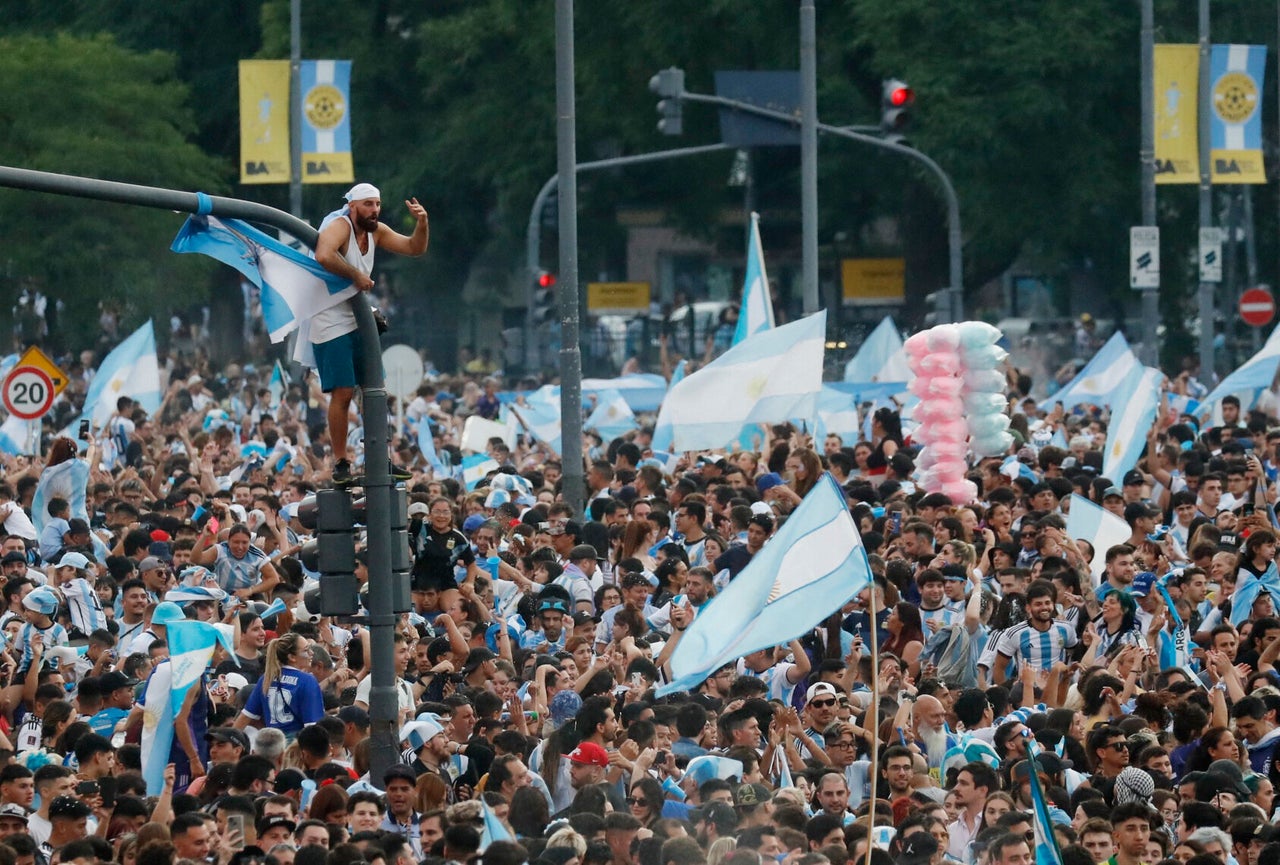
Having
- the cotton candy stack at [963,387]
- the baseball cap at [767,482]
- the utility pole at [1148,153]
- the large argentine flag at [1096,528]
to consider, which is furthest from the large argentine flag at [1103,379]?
the large argentine flag at [1096,528]

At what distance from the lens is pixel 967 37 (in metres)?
39.3

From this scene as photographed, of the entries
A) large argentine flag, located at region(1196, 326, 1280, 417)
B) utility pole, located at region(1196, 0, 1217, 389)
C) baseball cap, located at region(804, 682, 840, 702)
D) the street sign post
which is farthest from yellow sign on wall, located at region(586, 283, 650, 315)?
baseball cap, located at region(804, 682, 840, 702)

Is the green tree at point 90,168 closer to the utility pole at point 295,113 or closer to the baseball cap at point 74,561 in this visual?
→ the utility pole at point 295,113

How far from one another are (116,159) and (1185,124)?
19991 mm

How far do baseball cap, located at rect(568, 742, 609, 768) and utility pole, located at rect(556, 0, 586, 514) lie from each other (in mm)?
8102

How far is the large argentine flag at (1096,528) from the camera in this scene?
52.9 feet

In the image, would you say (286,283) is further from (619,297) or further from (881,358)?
(619,297)

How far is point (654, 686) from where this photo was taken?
12.5 m

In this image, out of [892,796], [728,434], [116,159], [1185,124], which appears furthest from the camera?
[116,159]

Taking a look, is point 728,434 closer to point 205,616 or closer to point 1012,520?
point 1012,520

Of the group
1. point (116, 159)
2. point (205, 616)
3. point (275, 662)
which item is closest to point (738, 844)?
point (275, 662)

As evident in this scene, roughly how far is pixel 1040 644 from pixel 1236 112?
21200 millimetres

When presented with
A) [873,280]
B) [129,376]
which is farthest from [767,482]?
[873,280]

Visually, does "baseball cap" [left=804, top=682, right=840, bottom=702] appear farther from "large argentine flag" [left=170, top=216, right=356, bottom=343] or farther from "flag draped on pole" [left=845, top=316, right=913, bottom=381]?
"flag draped on pole" [left=845, top=316, right=913, bottom=381]
